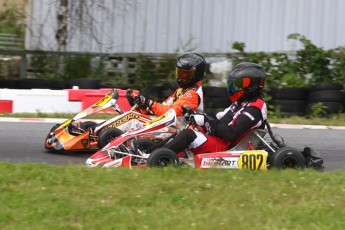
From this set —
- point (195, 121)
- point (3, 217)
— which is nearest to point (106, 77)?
point (195, 121)

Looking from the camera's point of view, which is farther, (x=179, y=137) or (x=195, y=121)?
(x=195, y=121)

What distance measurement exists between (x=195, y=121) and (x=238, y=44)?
609 centimetres

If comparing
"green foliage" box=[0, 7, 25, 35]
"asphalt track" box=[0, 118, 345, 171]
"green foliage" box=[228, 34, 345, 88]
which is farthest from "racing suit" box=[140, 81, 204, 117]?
"green foliage" box=[0, 7, 25, 35]

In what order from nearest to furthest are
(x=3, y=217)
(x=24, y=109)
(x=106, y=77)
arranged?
1. (x=3, y=217)
2. (x=24, y=109)
3. (x=106, y=77)

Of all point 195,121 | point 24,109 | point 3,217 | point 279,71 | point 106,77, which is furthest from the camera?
point 106,77

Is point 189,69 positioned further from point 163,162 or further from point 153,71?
point 153,71

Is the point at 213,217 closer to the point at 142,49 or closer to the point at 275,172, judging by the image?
the point at 275,172

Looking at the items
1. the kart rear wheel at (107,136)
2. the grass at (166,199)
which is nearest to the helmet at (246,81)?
the grass at (166,199)

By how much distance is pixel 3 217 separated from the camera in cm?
470

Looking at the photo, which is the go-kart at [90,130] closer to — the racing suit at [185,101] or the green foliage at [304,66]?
the racing suit at [185,101]

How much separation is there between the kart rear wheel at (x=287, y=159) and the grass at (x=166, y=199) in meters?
0.58

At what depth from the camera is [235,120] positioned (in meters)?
6.81

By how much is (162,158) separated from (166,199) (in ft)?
4.53

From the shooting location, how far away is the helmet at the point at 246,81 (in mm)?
6914
